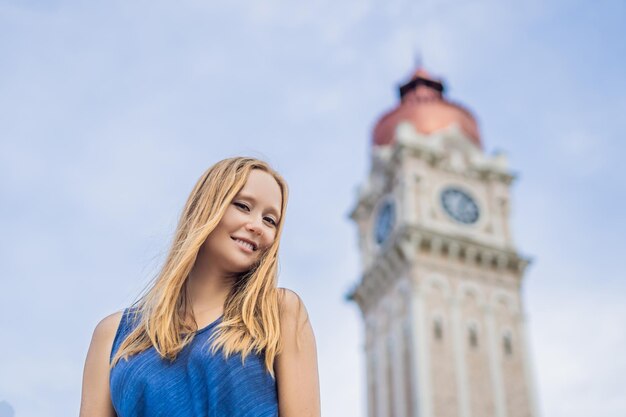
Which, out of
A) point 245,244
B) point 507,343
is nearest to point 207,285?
point 245,244

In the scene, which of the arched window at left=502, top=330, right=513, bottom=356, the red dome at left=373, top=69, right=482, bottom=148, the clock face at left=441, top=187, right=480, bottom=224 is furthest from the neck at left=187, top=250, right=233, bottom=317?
the red dome at left=373, top=69, right=482, bottom=148

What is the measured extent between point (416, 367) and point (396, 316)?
137 inches

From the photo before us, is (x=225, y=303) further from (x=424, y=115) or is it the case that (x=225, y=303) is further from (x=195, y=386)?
(x=424, y=115)

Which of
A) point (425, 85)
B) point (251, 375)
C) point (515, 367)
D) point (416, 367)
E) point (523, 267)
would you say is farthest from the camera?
point (425, 85)

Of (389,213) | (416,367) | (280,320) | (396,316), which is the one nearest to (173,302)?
(280,320)

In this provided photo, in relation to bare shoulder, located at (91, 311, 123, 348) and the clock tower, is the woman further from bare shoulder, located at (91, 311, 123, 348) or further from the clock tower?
the clock tower

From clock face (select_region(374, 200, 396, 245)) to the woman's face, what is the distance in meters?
34.1

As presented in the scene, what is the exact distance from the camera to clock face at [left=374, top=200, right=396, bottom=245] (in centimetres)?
3678

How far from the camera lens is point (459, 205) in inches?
1475

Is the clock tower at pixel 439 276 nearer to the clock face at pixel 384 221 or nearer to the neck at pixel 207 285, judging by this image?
the clock face at pixel 384 221

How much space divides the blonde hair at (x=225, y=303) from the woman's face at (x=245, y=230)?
0.10ft

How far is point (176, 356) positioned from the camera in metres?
2.25

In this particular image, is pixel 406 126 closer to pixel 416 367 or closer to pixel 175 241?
pixel 416 367

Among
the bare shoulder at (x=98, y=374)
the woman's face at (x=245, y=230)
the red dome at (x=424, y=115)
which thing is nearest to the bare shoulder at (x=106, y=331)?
the bare shoulder at (x=98, y=374)
